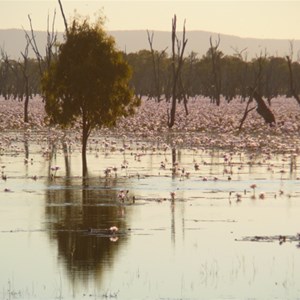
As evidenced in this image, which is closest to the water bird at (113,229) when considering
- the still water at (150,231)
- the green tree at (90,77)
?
the still water at (150,231)

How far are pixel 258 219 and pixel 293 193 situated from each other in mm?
4522

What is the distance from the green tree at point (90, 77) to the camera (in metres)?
30.8

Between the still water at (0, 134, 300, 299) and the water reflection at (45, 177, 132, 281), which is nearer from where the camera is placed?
the still water at (0, 134, 300, 299)

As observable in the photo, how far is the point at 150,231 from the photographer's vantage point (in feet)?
60.3

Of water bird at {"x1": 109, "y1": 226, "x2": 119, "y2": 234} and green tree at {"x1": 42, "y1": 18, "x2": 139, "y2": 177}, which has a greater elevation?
green tree at {"x1": 42, "y1": 18, "x2": 139, "y2": 177}

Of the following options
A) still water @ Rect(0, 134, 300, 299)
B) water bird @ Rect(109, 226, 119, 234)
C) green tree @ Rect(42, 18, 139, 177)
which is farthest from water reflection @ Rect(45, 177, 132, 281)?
green tree @ Rect(42, 18, 139, 177)

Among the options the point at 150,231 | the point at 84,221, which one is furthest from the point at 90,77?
the point at 150,231

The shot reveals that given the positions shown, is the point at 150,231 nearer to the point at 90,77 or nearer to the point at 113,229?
the point at 113,229

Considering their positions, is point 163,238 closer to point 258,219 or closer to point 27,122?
point 258,219

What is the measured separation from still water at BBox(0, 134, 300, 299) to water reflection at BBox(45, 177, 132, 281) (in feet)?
0.06

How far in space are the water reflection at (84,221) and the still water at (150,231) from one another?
0.06 feet

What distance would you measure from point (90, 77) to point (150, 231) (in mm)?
12964

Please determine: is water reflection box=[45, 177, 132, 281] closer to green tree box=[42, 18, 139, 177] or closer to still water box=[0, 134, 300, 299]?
still water box=[0, 134, 300, 299]

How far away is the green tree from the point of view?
30.8m
